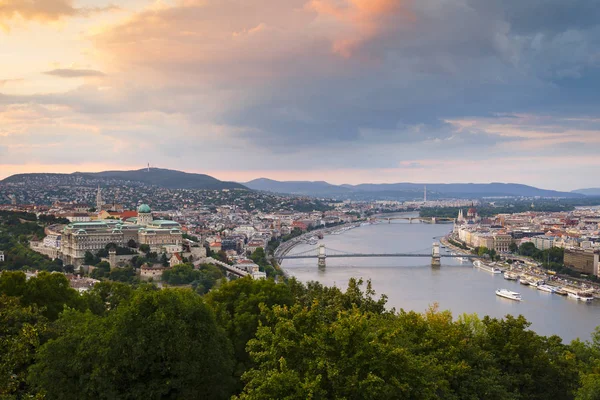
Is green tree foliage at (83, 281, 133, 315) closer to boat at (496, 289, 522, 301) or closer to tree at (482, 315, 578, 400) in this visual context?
tree at (482, 315, 578, 400)

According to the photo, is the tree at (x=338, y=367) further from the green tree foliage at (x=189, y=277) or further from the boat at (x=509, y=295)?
the boat at (x=509, y=295)

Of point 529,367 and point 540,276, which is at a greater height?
point 529,367

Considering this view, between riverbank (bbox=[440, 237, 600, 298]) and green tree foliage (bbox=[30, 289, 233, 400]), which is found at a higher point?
green tree foliage (bbox=[30, 289, 233, 400])

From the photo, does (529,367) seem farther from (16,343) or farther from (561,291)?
(561,291)

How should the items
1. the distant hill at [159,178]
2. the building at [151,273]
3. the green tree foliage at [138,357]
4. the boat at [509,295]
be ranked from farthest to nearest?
the distant hill at [159,178] → the building at [151,273] → the boat at [509,295] → the green tree foliage at [138,357]

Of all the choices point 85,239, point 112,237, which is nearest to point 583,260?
point 112,237

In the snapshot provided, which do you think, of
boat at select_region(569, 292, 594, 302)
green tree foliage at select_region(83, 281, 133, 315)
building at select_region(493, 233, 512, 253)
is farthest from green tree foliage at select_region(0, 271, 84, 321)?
building at select_region(493, 233, 512, 253)

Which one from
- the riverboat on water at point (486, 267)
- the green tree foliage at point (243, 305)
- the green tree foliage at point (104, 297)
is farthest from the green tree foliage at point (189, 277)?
the riverboat on water at point (486, 267)
